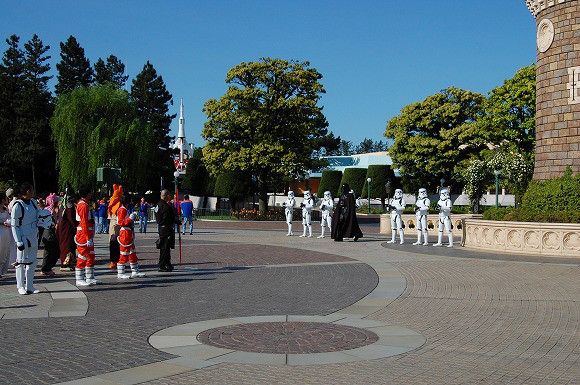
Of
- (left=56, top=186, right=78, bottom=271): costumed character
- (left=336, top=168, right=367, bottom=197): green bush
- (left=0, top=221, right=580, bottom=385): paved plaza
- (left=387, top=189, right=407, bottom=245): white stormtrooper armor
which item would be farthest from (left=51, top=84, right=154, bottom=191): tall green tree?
(left=0, top=221, right=580, bottom=385): paved plaza

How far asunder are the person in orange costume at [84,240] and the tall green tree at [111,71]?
203 feet

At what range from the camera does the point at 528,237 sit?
18.3m

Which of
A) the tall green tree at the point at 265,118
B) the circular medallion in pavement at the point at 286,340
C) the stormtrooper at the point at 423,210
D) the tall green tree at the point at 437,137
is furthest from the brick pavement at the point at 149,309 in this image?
the tall green tree at the point at 437,137

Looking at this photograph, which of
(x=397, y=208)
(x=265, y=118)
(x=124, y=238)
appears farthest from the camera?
(x=265, y=118)

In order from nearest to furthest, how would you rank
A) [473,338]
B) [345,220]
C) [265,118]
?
[473,338] < [345,220] < [265,118]

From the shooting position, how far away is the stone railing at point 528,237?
17.6 metres

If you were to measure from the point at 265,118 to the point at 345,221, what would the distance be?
19.9 metres

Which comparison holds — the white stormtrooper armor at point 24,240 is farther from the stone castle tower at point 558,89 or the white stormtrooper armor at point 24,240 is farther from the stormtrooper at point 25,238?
the stone castle tower at point 558,89

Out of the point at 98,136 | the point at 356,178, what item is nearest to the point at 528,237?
the point at 98,136

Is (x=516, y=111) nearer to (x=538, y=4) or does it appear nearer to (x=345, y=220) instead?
(x=538, y=4)

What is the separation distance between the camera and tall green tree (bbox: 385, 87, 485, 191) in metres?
55.3

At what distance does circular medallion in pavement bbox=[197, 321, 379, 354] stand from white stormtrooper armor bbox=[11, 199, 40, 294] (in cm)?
440

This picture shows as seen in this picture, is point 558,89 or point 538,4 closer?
point 558,89

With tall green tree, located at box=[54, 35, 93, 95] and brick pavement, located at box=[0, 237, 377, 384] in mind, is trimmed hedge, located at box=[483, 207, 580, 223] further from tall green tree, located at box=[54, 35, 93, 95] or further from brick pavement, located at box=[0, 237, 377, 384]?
tall green tree, located at box=[54, 35, 93, 95]
